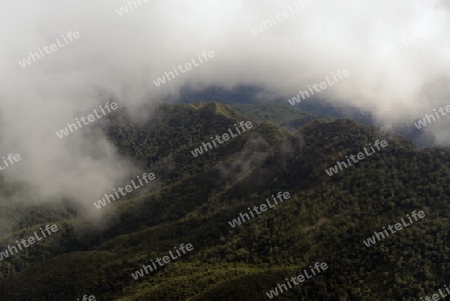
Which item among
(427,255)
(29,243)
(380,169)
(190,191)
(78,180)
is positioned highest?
(78,180)

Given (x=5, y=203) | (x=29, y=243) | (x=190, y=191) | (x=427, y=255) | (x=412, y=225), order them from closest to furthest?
(x=427, y=255) < (x=412, y=225) < (x=29, y=243) < (x=190, y=191) < (x=5, y=203)

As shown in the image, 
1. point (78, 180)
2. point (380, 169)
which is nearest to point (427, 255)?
point (380, 169)

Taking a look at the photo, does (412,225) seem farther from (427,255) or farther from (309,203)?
(309,203)

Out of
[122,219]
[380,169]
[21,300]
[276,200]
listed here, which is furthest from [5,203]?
[380,169]

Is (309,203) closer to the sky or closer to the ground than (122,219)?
closer to the ground

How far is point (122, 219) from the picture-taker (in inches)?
5979

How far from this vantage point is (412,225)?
9088cm

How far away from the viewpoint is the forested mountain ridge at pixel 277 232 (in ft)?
271

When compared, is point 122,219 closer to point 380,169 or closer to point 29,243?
point 29,243

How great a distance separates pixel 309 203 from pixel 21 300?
97174mm

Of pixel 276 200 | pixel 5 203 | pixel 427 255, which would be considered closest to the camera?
pixel 427 255

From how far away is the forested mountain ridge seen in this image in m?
82.8

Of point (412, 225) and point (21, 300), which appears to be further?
point (21, 300)

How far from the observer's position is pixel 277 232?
10869cm
